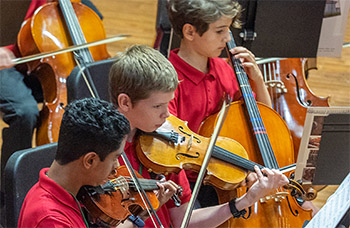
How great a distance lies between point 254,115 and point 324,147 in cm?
22

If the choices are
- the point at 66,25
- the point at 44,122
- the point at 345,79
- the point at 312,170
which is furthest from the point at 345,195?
the point at 345,79

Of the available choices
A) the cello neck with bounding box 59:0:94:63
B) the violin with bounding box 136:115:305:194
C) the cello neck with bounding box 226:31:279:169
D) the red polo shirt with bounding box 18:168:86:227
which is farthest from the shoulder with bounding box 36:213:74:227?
the cello neck with bounding box 59:0:94:63

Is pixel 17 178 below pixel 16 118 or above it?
above

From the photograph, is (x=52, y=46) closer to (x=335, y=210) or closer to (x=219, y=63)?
(x=219, y=63)

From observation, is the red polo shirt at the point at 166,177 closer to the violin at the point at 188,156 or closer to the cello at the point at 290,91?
the violin at the point at 188,156

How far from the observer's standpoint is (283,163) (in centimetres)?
112

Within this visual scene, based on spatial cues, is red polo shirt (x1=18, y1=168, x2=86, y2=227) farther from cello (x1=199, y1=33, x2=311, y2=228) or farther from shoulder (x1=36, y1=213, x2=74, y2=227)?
cello (x1=199, y1=33, x2=311, y2=228)

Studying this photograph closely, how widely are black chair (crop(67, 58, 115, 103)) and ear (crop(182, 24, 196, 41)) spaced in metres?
0.33

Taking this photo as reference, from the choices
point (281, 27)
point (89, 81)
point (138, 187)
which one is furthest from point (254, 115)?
point (89, 81)

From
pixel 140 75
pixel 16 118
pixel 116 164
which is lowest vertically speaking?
pixel 16 118

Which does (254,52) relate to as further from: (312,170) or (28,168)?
(28,168)

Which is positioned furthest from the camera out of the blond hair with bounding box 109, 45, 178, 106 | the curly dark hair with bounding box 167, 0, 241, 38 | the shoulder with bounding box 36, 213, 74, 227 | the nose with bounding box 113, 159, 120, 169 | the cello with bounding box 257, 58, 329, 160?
the cello with bounding box 257, 58, 329, 160

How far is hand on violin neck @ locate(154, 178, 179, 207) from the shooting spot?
0.96 metres

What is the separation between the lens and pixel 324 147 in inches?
40.3
